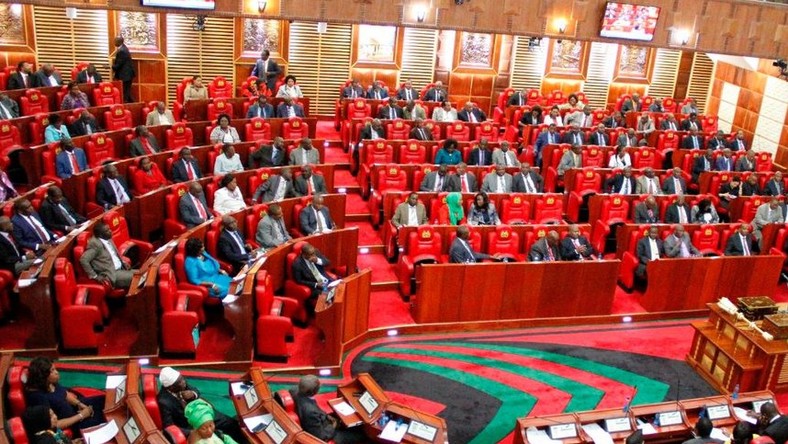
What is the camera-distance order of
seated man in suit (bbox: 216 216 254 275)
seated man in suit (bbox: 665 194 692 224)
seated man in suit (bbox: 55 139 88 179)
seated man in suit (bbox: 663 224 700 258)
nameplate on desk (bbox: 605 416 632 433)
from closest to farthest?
1. nameplate on desk (bbox: 605 416 632 433)
2. seated man in suit (bbox: 216 216 254 275)
3. seated man in suit (bbox: 55 139 88 179)
4. seated man in suit (bbox: 663 224 700 258)
5. seated man in suit (bbox: 665 194 692 224)

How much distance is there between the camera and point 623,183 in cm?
1007

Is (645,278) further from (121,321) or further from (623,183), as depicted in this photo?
(121,321)

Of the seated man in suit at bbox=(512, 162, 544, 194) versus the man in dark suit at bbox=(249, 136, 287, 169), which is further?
the seated man in suit at bbox=(512, 162, 544, 194)

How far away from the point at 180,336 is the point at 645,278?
16.6ft

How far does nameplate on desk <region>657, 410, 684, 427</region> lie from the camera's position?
223 inches

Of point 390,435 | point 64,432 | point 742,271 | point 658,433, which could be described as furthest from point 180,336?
point 742,271

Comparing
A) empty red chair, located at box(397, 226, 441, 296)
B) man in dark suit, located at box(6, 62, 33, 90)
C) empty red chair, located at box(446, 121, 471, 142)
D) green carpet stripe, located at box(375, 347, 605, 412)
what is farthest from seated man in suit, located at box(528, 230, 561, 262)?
man in dark suit, located at box(6, 62, 33, 90)

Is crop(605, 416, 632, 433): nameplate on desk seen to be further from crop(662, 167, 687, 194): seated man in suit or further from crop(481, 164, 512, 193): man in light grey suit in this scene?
crop(662, 167, 687, 194): seated man in suit

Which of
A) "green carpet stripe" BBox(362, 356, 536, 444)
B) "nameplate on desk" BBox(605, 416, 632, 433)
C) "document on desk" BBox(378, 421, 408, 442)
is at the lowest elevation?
"green carpet stripe" BBox(362, 356, 536, 444)

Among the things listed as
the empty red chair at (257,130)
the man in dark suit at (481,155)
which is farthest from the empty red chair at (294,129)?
the man in dark suit at (481,155)

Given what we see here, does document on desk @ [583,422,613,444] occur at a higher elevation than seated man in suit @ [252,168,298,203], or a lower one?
lower

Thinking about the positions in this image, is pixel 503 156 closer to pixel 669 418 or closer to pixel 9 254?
pixel 669 418

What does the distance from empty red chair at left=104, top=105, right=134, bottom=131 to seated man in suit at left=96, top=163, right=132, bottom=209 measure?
239 centimetres

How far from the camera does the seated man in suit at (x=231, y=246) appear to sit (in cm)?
732
